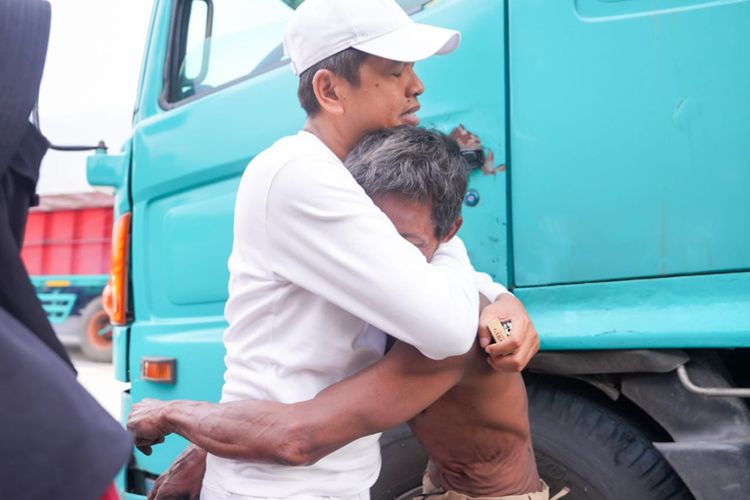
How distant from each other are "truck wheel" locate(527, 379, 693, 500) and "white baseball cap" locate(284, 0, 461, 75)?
1.00 m

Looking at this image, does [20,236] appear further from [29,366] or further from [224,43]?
[224,43]

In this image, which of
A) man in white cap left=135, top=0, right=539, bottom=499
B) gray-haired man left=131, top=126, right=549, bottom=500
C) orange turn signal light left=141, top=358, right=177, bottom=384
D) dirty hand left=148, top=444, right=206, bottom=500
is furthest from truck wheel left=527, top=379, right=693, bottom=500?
orange turn signal light left=141, top=358, right=177, bottom=384

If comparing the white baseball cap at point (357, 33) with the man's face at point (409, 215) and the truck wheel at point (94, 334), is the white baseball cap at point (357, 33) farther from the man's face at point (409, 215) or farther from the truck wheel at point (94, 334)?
the truck wheel at point (94, 334)

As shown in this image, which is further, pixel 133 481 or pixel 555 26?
pixel 133 481

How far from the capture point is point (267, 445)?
1.18 metres

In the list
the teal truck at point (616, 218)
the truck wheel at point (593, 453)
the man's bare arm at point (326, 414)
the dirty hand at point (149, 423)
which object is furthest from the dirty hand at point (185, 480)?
the truck wheel at point (593, 453)

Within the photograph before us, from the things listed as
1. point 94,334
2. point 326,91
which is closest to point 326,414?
point 326,91

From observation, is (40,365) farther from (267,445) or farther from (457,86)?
(457,86)

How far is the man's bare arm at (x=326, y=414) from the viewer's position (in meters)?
1.17

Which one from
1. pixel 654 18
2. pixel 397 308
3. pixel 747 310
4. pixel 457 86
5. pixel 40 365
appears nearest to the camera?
pixel 40 365

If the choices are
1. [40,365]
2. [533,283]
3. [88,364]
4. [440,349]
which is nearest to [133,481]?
[533,283]

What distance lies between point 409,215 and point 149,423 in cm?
62

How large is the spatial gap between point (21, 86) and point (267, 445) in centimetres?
65

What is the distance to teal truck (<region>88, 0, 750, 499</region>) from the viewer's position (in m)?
1.69
